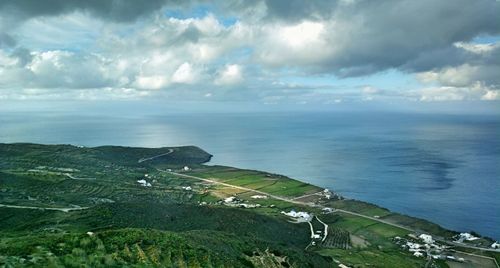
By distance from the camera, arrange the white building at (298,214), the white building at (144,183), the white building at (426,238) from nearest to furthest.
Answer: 1. the white building at (426,238)
2. the white building at (298,214)
3. the white building at (144,183)

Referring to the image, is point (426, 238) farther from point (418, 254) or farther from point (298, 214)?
point (298, 214)

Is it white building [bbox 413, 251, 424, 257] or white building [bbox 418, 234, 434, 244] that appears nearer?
white building [bbox 413, 251, 424, 257]

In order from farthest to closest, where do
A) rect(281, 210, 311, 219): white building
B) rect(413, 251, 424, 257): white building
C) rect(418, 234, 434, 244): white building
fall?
1. rect(281, 210, 311, 219): white building
2. rect(418, 234, 434, 244): white building
3. rect(413, 251, 424, 257): white building

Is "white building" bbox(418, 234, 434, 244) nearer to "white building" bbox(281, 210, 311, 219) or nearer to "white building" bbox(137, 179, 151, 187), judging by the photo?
"white building" bbox(281, 210, 311, 219)

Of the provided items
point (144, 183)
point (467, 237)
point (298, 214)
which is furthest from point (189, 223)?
point (144, 183)

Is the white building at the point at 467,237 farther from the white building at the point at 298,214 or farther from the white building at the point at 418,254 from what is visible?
the white building at the point at 298,214

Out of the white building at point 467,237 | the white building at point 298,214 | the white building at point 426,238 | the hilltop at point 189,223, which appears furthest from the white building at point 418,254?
the white building at point 298,214

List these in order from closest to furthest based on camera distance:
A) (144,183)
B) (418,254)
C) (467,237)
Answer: (418,254), (467,237), (144,183)

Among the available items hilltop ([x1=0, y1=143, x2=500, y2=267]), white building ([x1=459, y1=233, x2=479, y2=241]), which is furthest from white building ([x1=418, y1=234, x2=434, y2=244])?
white building ([x1=459, y1=233, x2=479, y2=241])

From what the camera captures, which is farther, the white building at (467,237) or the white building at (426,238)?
the white building at (467,237)

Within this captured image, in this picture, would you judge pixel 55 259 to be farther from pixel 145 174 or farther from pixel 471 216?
pixel 145 174

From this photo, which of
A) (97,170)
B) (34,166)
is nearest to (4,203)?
(34,166)
